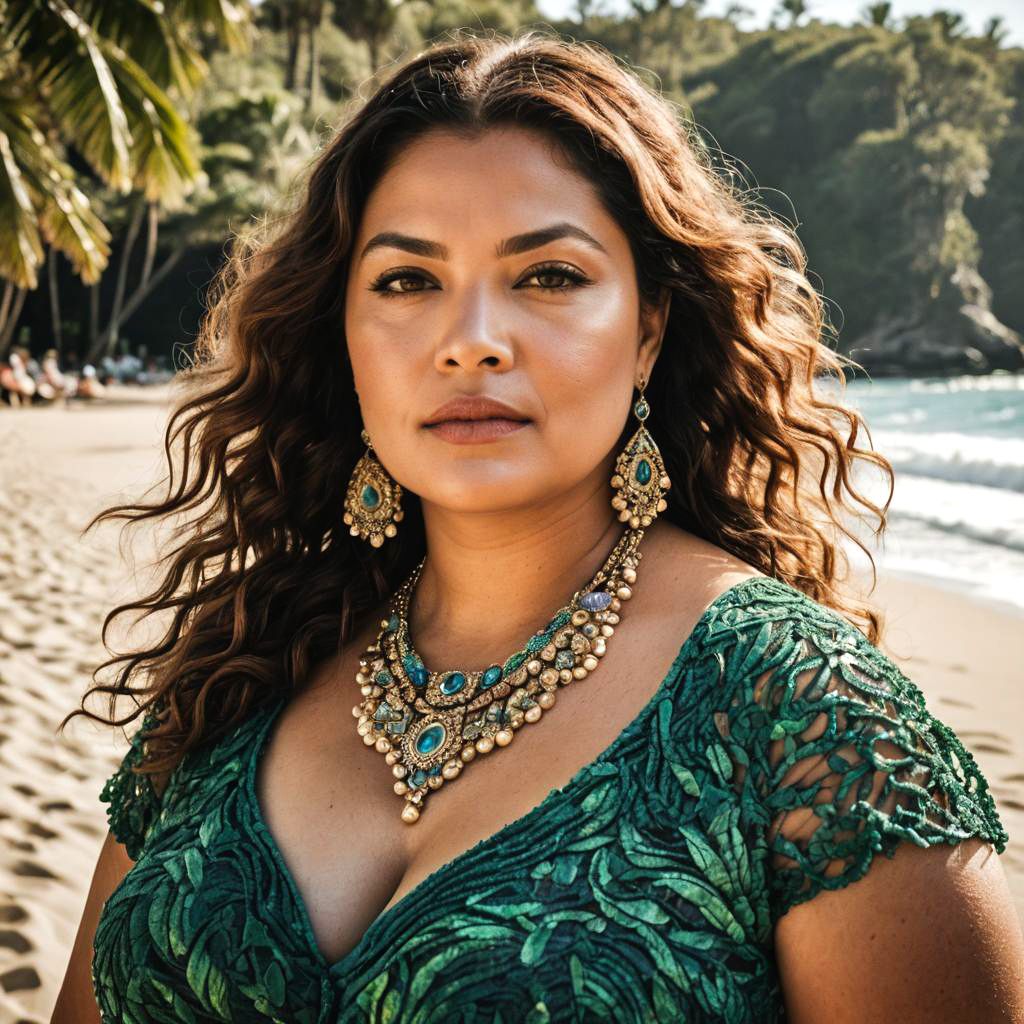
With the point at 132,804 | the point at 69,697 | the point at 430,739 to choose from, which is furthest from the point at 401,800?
the point at 69,697

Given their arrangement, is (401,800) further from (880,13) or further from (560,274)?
(880,13)

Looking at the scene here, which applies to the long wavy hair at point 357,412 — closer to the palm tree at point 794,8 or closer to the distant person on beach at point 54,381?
the distant person on beach at point 54,381

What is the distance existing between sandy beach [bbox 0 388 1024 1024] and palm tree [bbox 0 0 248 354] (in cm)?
347

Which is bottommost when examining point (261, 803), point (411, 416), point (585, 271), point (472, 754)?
point (261, 803)

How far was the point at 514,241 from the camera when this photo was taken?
1940 mm

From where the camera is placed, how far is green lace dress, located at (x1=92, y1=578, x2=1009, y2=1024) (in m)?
1.44

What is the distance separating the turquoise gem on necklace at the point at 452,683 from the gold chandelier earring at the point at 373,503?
444 mm

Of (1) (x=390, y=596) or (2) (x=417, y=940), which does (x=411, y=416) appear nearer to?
(1) (x=390, y=596)

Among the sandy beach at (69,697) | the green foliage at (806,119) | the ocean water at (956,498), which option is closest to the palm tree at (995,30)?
the green foliage at (806,119)

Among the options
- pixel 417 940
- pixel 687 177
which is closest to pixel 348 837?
pixel 417 940

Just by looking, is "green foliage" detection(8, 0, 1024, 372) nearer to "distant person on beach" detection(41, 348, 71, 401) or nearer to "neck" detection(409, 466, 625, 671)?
"distant person on beach" detection(41, 348, 71, 401)

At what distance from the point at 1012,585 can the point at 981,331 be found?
5454cm

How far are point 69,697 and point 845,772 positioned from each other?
555 cm

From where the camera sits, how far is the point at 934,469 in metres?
18.9
